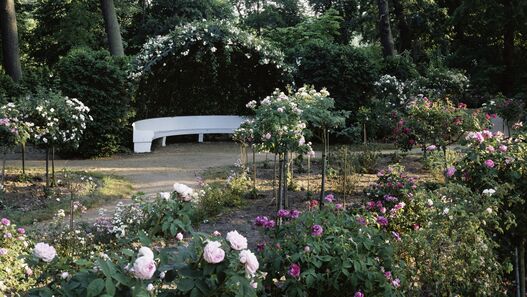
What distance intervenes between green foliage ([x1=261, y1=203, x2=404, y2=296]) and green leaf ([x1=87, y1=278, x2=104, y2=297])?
1.19 meters

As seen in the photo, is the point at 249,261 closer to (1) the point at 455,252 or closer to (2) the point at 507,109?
(1) the point at 455,252

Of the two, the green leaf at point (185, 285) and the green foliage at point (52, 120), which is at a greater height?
the green foliage at point (52, 120)

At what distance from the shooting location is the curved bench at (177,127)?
11562mm

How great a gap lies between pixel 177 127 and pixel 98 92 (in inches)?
93.4

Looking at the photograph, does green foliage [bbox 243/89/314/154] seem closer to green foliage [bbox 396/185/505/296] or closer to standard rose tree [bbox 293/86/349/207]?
standard rose tree [bbox 293/86/349/207]

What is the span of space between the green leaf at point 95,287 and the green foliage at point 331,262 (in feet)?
3.89

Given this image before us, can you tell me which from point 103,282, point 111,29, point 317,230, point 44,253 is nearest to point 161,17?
point 111,29

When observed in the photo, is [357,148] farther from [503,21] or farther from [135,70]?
[503,21]

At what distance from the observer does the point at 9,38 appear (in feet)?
42.7

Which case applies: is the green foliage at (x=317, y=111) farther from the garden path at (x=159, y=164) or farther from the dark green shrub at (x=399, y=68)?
the dark green shrub at (x=399, y=68)

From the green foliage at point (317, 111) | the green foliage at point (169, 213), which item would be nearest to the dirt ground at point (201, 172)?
the green foliage at point (317, 111)

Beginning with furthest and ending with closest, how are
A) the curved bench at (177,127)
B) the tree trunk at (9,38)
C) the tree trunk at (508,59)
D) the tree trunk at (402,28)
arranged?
the tree trunk at (402,28), the tree trunk at (508,59), the tree trunk at (9,38), the curved bench at (177,127)

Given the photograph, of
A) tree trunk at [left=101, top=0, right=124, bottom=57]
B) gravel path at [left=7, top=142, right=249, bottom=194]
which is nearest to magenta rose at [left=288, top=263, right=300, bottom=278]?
gravel path at [left=7, top=142, right=249, bottom=194]

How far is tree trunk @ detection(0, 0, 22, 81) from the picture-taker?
Answer: 1291cm
